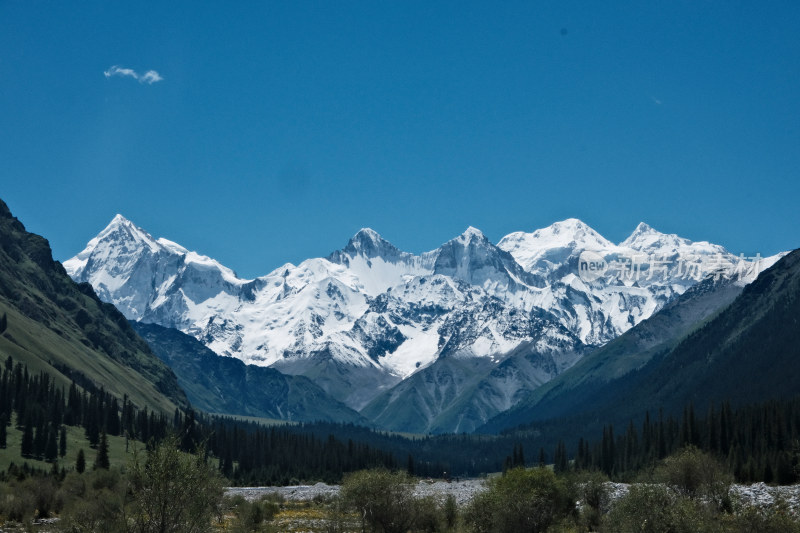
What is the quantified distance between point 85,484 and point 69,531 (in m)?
66.7

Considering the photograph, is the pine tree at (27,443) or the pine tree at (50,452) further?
the pine tree at (50,452)

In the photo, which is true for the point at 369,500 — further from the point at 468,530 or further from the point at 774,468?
the point at 774,468

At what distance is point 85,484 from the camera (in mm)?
134625

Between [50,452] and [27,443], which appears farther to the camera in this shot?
[50,452]

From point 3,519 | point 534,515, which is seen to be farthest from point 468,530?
point 3,519

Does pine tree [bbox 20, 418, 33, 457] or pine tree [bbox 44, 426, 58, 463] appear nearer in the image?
pine tree [bbox 20, 418, 33, 457]

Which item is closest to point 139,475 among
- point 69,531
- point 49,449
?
point 69,531

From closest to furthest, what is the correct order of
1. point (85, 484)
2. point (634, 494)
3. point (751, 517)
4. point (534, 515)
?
point (751, 517) < point (634, 494) < point (534, 515) < point (85, 484)

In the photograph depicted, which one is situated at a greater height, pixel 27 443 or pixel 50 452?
pixel 27 443

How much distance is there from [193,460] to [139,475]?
11.2ft

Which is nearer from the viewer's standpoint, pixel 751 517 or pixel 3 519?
pixel 751 517

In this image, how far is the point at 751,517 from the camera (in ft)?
225

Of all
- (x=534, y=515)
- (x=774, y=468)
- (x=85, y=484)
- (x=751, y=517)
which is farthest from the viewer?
(x=774, y=468)

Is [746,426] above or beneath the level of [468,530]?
Answer: above
